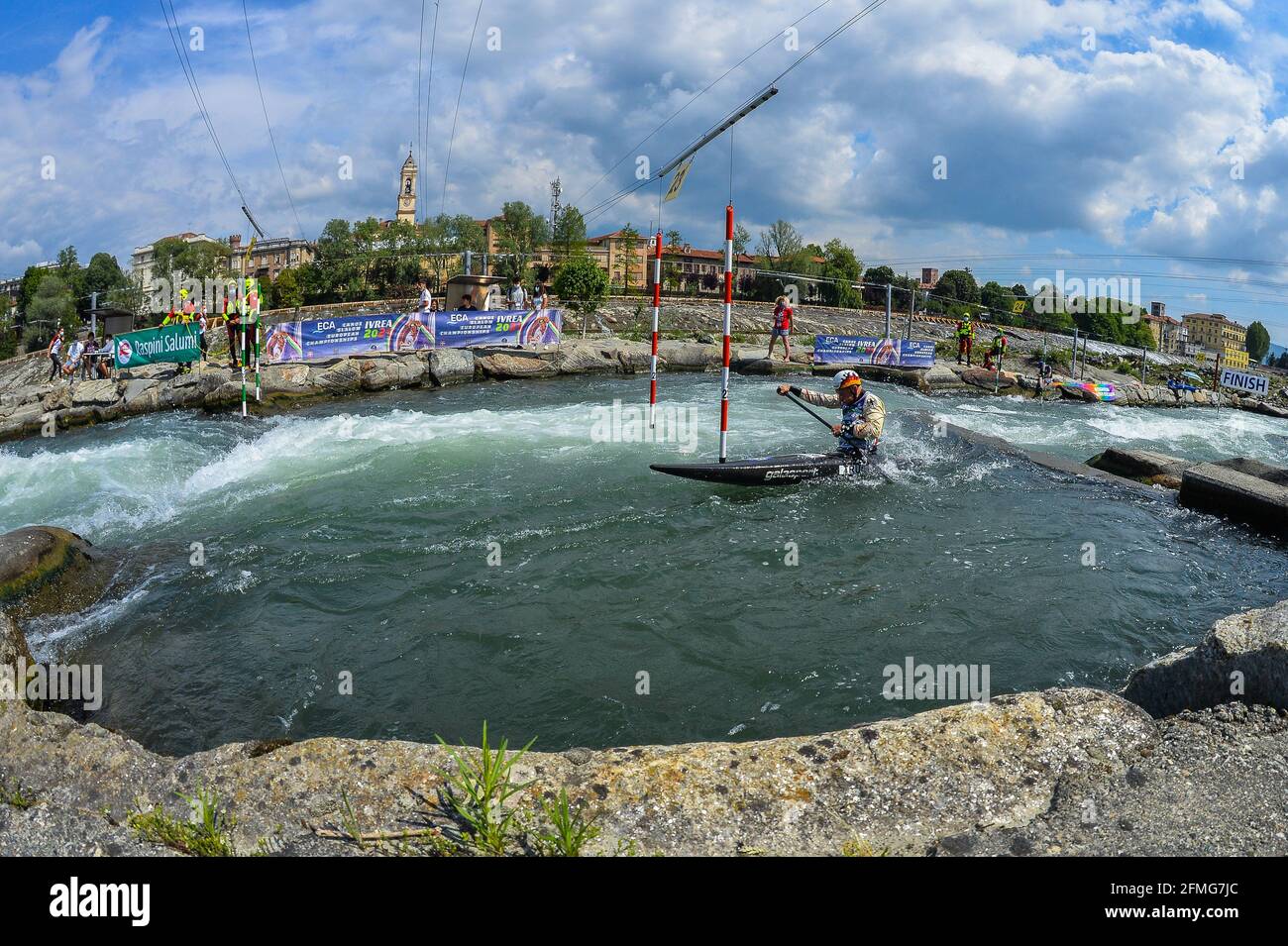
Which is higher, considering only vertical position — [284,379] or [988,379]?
[988,379]

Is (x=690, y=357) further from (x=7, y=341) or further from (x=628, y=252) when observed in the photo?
(x=7, y=341)

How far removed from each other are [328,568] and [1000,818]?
759 centimetres

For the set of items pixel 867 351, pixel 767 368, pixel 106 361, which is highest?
pixel 867 351

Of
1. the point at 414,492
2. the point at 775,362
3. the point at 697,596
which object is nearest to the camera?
the point at 697,596

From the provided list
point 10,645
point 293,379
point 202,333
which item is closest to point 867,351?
point 293,379

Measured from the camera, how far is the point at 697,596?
7.91 m

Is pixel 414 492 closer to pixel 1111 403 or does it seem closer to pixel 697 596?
pixel 697 596

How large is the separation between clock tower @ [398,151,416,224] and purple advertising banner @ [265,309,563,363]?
73893mm

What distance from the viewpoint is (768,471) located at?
Answer: 1184 centimetres

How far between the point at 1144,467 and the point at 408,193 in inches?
4519

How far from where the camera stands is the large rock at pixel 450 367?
24391 millimetres

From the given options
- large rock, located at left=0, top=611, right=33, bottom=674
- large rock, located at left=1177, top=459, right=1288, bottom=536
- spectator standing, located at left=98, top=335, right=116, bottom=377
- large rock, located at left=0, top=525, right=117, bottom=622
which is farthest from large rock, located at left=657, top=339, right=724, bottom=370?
large rock, located at left=0, top=611, right=33, bottom=674

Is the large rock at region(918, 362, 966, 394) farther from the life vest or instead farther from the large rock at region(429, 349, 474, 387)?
the life vest
